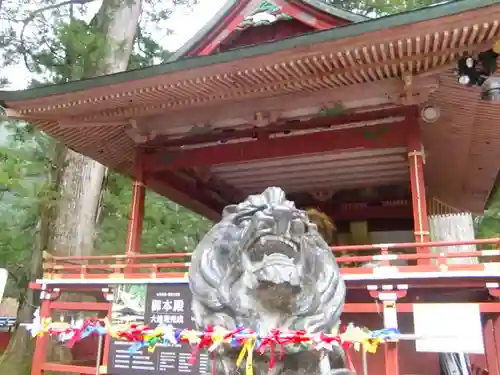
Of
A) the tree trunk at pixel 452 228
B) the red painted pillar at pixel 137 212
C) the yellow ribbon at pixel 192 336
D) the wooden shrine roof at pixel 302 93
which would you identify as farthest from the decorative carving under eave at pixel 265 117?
the tree trunk at pixel 452 228

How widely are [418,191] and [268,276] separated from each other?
4772 millimetres

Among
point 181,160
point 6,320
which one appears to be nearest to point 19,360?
point 181,160

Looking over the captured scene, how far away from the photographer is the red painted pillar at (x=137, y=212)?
788cm

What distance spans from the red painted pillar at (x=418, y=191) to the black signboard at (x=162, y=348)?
10.6ft

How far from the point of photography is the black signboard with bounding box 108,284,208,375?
6.55m

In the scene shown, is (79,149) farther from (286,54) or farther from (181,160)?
(286,54)

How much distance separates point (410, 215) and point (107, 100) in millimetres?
7220

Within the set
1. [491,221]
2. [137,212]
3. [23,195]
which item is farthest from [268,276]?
[491,221]

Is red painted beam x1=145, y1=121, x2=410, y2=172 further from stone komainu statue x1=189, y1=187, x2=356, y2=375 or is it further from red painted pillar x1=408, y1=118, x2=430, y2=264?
stone komainu statue x1=189, y1=187, x2=356, y2=375

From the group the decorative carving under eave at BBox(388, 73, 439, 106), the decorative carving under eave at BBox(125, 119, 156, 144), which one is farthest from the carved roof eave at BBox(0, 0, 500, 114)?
the decorative carving under eave at BBox(125, 119, 156, 144)

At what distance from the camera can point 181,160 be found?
326 inches

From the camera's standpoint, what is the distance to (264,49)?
582 cm

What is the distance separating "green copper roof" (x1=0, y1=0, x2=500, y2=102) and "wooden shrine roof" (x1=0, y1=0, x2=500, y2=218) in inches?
0.5

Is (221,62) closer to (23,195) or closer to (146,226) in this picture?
(23,195)
